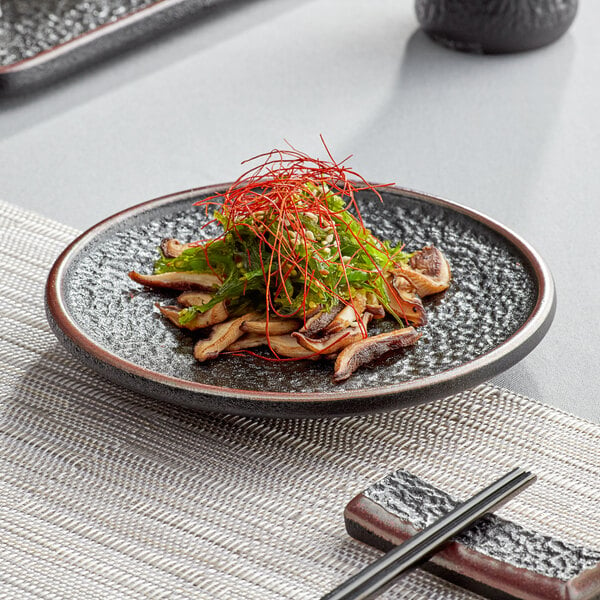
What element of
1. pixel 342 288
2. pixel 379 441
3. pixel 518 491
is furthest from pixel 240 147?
pixel 518 491

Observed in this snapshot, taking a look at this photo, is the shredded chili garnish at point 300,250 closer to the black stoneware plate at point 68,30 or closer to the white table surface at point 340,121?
the white table surface at point 340,121

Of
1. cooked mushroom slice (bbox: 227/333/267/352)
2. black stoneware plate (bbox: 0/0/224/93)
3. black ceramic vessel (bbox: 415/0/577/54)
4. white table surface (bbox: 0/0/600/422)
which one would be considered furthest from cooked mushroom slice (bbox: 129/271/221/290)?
black ceramic vessel (bbox: 415/0/577/54)

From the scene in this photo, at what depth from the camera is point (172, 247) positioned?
1.39 meters

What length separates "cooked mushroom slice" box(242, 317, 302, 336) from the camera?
3.96 ft

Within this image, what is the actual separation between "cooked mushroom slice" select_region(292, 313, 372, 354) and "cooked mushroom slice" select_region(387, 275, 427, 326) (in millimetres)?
87

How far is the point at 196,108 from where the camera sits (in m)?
2.47

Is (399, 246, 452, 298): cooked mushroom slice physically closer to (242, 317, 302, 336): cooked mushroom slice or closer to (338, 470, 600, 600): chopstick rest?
(242, 317, 302, 336): cooked mushroom slice

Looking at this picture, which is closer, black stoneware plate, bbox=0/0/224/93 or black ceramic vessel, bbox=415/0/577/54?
black stoneware plate, bbox=0/0/224/93

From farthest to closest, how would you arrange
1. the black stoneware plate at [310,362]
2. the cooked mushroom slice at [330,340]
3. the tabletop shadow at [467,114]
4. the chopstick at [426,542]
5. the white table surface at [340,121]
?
the tabletop shadow at [467,114], the white table surface at [340,121], the cooked mushroom slice at [330,340], the black stoneware plate at [310,362], the chopstick at [426,542]

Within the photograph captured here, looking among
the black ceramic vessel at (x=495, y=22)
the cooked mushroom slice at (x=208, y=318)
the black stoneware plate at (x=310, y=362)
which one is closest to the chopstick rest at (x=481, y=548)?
the black stoneware plate at (x=310, y=362)

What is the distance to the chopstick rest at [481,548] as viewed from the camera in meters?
0.92

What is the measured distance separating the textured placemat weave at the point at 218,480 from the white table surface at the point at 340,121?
44cm

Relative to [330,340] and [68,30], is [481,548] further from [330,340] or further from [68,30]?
[68,30]

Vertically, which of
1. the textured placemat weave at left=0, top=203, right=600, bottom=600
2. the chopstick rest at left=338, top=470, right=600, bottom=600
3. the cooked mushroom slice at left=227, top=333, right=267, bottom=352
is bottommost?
the textured placemat weave at left=0, top=203, right=600, bottom=600
